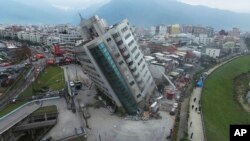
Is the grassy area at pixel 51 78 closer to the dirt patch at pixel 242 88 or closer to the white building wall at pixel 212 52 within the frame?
the dirt patch at pixel 242 88

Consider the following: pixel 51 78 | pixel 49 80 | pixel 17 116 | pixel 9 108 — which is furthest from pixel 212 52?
pixel 17 116

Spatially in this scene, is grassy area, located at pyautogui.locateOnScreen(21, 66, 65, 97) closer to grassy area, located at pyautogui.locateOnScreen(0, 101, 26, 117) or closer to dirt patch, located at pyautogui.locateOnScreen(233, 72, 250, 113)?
grassy area, located at pyautogui.locateOnScreen(0, 101, 26, 117)

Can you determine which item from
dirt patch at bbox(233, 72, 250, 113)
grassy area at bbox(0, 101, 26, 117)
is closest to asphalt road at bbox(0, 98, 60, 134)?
grassy area at bbox(0, 101, 26, 117)

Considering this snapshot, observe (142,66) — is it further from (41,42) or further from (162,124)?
(41,42)

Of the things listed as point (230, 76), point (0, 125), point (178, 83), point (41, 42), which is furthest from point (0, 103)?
point (41, 42)

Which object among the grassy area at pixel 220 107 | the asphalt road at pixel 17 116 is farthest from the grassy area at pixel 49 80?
the grassy area at pixel 220 107
